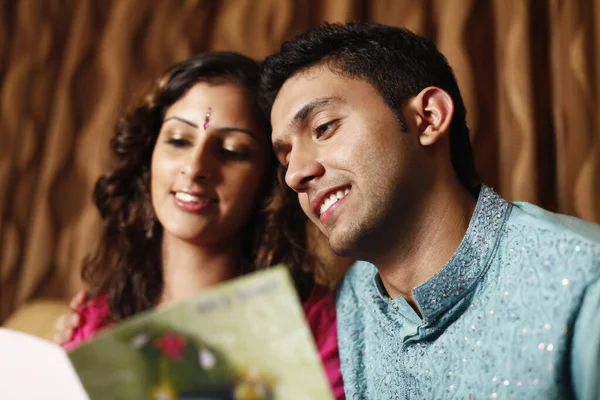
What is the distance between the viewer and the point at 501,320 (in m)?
0.81

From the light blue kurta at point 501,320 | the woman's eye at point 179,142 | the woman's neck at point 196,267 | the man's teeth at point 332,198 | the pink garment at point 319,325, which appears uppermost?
the woman's eye at point 179,142

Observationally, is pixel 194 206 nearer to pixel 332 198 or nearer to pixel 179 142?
pixel 179 142

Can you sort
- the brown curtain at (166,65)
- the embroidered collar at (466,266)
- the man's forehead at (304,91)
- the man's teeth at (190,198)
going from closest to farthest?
the embroidered collar at (466,266)
the man's forehead at (304,91)
the man's teeth at (190,198)
the brown curtain at (166,65)

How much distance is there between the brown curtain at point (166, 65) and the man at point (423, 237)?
488 mm

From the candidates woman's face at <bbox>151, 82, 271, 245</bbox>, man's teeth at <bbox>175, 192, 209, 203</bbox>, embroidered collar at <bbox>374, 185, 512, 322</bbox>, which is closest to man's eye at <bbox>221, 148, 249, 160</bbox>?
woman's face at <bbox>151, 82, 271, 245</bbox>

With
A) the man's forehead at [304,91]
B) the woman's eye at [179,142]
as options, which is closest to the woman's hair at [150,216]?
the woman's eye at [179,142]

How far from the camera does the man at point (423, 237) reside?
29.9 inches

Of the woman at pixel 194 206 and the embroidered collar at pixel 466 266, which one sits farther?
the woman at pixel 194 206

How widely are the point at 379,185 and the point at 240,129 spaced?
19.4 inches

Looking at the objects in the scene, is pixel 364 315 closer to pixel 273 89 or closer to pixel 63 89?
pixel 273 89

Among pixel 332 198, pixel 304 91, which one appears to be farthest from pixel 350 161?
pixel 304 91

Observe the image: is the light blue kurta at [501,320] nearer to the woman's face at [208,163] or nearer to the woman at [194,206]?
the woman at [194,206]

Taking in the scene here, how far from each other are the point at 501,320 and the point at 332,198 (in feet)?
1.13

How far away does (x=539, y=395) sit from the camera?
75 centimetres
